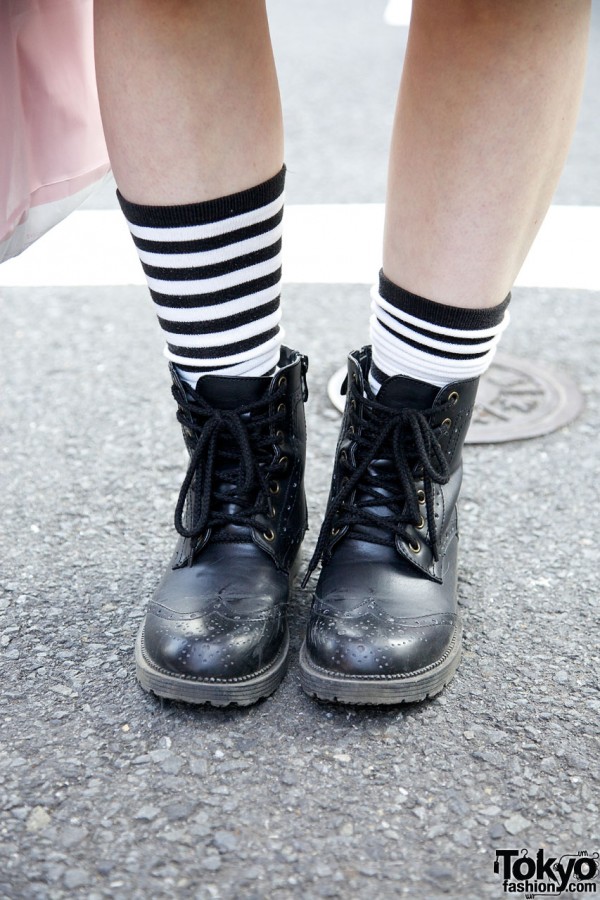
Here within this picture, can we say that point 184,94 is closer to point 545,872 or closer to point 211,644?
point 211,644

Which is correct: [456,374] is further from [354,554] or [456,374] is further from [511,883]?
[511,883]

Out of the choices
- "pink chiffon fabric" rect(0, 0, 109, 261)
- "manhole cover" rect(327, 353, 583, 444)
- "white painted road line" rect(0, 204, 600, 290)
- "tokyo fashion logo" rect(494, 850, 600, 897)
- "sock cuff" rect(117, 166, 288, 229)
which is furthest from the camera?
"white painted road line" rect(0, 204, 600, 290)

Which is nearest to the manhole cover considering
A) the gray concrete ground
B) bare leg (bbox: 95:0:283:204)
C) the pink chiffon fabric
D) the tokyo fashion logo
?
the gray concrete ground

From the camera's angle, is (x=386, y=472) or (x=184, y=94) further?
(x=386, y=472)

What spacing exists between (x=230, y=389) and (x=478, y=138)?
402 mm

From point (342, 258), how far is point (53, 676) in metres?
1.51

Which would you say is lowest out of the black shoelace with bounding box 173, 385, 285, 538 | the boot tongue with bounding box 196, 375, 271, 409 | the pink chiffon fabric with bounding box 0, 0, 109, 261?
the black shoelace with bounding box 173, 385, 285, 538

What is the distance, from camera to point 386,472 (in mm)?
1165

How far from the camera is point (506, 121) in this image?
100 cm

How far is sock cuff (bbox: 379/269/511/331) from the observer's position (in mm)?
1083

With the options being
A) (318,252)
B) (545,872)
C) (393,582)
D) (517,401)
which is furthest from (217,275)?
(318,252)

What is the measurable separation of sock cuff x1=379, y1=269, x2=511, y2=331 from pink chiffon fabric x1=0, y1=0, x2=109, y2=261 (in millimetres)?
530

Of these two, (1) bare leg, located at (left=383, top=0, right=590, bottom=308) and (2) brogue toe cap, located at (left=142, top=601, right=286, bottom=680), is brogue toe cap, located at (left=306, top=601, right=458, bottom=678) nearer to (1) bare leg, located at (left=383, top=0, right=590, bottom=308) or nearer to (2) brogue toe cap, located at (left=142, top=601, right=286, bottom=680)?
(2) brogue toe cap, located at (left=142, top=601, right=286, bottom=680)

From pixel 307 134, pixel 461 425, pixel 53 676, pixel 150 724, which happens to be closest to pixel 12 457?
pixel 53 676
